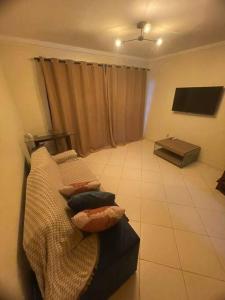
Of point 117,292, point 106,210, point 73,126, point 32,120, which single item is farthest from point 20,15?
point 117,292

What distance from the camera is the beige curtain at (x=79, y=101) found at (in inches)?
102

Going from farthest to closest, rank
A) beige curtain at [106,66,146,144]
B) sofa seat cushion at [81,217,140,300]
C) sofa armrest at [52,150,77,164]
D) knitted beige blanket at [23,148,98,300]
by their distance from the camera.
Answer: beige curtain at [106,66,146,144]
sofa armrest at [52,150,77,164]
sofa seat cushion at [81,217,140,300]
knitted beige blanket at [23,148,98,300]

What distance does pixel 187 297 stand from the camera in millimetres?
1082

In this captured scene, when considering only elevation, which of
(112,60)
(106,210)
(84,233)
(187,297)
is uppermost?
(112,60)

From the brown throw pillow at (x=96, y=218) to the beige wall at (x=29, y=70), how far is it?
8.03 feet

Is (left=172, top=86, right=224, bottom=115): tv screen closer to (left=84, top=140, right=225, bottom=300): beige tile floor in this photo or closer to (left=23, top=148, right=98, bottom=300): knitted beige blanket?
(left=84, top=140, right=225, bottom=300): beige tile floor

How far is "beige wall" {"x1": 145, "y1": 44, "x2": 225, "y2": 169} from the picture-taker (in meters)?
2.53

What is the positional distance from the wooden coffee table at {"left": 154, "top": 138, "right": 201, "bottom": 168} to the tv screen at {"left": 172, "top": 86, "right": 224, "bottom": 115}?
70 cm

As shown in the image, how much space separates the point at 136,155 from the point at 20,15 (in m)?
2.83

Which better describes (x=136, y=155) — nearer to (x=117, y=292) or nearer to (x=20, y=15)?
(x=117, y=292)

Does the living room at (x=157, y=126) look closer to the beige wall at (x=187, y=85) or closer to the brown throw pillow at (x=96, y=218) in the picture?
the beige wall at (x=187, y=85)

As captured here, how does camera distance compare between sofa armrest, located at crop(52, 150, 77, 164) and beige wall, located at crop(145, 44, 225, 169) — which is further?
beige wall, located at crop(145, 44, 225, 169)

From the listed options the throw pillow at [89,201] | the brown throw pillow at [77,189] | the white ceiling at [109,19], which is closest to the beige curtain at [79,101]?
the white ceiling at [109,19]

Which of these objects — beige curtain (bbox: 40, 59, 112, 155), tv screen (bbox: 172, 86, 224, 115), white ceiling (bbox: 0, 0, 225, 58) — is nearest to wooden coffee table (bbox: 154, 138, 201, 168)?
tv screen (bbox: 172, 86, 224, 115)
